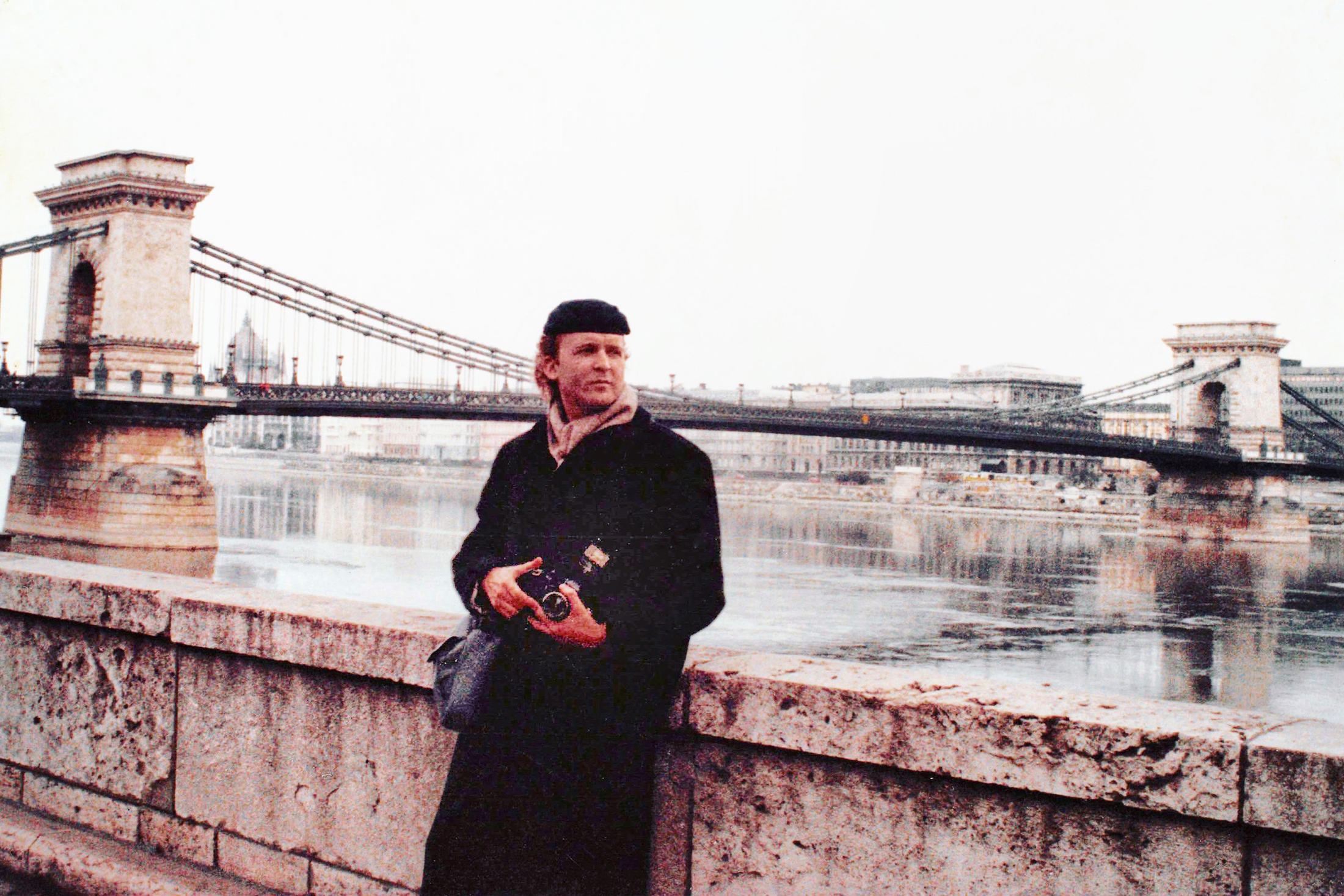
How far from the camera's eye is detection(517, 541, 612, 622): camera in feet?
6.93

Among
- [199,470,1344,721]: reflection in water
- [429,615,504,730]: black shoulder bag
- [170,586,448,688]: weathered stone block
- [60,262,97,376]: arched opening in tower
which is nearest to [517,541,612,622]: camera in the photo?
[429,615,504,730]: black shoulder bag

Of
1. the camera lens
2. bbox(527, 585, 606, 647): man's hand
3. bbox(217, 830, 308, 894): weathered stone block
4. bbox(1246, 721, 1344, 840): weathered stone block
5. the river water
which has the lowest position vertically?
the river water

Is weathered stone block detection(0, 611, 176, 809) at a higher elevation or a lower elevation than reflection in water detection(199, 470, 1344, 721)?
higher

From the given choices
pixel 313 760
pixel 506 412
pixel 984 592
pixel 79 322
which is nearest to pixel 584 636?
pixel 313 760

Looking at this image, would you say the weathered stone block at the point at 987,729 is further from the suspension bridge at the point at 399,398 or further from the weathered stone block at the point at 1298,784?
the suspension bridge at the point at 399,398

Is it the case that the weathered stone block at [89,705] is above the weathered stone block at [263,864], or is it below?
above

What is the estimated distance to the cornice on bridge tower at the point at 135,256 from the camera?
31.2 meters

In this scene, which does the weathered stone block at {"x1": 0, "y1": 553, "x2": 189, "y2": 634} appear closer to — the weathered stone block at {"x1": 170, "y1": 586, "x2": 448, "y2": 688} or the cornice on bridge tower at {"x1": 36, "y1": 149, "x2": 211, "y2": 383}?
the weathered stone block at {"x1": 170, "y1": 586, "x2": 448, "y2": 688}

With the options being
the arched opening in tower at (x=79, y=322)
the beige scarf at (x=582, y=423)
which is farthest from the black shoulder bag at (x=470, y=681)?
the arched opening in tower at (x=79, y=322)

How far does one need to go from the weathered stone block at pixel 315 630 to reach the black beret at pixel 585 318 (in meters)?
0.76

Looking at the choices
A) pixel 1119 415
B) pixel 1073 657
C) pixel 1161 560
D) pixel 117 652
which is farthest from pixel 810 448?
pixel 117 652

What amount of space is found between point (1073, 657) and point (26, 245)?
24091 mm

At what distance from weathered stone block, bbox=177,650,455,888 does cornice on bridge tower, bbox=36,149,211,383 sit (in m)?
29.2

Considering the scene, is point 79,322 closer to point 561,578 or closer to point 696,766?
point 696,766
